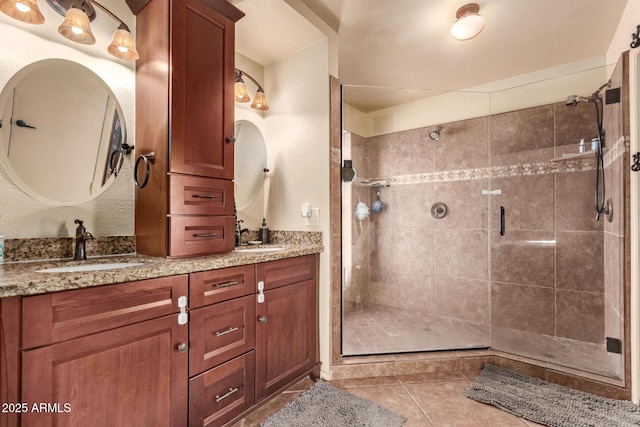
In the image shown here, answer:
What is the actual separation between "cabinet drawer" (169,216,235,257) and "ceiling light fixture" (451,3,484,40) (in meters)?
1.99

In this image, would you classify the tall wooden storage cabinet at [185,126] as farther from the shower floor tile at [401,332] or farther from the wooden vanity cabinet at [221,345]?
the shower floor tile at [401,332]

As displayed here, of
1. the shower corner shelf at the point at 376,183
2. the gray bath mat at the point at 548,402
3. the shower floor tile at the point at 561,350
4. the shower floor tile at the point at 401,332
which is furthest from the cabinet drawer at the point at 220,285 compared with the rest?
the shower floor tile at the point at 561,350

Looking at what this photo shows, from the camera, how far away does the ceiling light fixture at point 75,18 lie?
3.85 ft

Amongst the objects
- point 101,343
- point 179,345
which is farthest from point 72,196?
point 179,345

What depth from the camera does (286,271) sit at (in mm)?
1768

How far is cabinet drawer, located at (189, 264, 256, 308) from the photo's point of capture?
128 cm

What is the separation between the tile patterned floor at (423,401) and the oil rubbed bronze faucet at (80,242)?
3.82 ft

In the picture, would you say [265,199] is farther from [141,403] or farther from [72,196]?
[141,403]

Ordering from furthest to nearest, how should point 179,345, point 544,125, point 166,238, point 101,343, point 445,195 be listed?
point 445,195
point 544,125
point 166,238
point 179,345
point 101,343

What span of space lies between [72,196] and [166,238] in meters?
0.53

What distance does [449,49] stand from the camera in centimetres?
242

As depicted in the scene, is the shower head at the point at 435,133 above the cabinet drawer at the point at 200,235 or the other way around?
above

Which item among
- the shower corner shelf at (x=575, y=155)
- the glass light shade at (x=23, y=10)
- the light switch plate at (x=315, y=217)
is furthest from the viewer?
the shower corner shelf at (x=575, y=155)

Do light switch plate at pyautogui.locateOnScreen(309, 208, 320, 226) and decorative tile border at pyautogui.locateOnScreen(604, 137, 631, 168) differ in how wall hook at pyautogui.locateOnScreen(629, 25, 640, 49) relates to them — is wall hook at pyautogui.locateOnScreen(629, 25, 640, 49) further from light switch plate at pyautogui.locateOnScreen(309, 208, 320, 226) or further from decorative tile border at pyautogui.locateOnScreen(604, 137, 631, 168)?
light switch plate at pyautogui.locateOnScreen(309, 208, 320, 226)
